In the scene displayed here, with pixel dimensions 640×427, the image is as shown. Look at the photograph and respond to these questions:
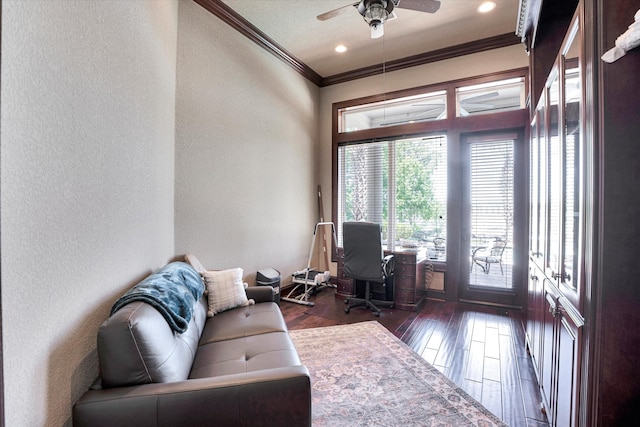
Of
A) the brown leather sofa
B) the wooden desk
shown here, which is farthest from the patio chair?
the brown leather sofa

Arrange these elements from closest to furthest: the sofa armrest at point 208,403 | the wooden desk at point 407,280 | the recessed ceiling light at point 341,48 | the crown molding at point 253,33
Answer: the sofa armrest at point 208,403, the crown molding at point 253,33, the wooden desk at point 407,280, the recessed ceiling light at point 341,48

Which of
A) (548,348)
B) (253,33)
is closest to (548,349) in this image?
(548,348)

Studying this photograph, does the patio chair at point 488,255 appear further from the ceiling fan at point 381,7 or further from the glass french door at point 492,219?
the ceiling fan at point 381,7

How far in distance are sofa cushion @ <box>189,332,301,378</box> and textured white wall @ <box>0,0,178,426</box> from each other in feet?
1.73

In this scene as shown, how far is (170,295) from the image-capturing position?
63.3 inches

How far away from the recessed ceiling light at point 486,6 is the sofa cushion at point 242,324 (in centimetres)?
384

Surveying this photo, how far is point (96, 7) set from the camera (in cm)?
147

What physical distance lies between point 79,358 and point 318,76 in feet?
16.2

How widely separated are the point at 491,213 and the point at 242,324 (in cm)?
351

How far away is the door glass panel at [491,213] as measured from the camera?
3.86 meters

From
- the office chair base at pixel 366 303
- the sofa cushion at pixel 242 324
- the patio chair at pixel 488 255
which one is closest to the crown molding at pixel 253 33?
the sofa cushion at pixel 242 324

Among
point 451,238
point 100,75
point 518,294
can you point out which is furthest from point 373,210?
point 100,75

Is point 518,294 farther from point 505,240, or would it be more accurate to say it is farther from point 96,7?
point 96,7

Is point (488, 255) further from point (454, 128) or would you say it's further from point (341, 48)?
point (341, 48)
